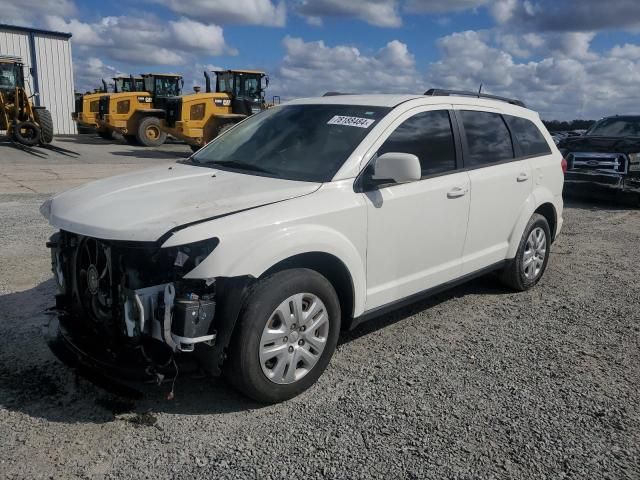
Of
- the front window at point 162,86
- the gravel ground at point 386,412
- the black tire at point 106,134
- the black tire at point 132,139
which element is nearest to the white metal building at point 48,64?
the black tire at point 106,134

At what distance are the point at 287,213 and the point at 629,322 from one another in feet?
10.8

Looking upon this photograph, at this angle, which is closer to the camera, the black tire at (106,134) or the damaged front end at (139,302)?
the damaged front end at (139,302)

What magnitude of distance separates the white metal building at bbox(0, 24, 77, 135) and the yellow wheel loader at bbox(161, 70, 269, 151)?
11.8 meters

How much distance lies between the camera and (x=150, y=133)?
880 inches

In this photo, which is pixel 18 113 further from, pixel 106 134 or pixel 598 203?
pixel 598 203

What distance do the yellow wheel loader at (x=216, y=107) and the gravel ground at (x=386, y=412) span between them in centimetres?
1480

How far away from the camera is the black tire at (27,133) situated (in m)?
19.1

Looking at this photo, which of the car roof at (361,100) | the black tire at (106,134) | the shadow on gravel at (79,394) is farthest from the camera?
the black tire at (106,134)

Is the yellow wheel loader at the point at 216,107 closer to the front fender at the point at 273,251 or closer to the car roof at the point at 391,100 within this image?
the car roof at the point at 391,100

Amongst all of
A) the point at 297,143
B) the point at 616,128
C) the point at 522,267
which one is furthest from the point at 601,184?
→ the point at 297,143

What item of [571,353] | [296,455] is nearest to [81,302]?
[296,455]

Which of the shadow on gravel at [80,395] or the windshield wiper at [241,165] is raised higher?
the windshield wiper at [241,165]

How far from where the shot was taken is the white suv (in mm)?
2801

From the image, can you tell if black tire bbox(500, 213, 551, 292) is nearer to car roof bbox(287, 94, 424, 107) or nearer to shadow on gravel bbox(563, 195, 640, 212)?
car roof bbox(287, 94, 424, 107)
